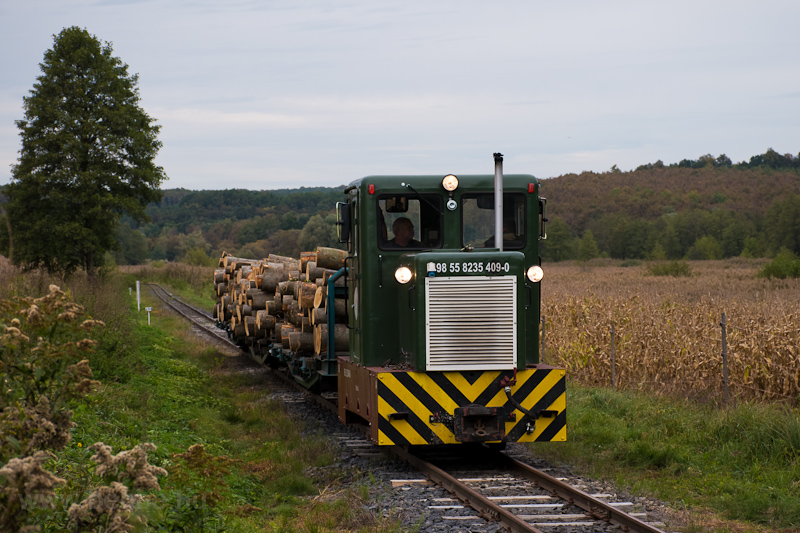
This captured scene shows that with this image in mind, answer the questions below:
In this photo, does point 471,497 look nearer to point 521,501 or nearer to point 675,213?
point 521,501

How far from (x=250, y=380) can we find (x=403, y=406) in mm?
9653

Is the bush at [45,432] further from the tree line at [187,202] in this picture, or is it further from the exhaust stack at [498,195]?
the exhaust stack at [498,195]

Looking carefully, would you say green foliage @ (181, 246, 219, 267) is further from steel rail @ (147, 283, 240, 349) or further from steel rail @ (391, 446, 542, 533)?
steel rail @ (391, 446, 542, 533)

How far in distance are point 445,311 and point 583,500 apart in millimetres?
2388

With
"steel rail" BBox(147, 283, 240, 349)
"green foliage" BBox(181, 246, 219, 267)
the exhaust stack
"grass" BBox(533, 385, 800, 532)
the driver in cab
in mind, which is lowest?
"steel rail" BBox(147, 283, 240, 349)

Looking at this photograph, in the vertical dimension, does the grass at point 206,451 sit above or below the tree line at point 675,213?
below

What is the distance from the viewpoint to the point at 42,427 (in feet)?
13.4

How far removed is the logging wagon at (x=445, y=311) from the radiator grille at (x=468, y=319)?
0.01 m

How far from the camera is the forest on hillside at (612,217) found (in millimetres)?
77250

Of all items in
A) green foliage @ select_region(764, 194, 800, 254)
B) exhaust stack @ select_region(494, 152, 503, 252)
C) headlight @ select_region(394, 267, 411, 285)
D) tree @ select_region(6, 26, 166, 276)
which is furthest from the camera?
green foliage @ select_region(764, 194, 800, 254)

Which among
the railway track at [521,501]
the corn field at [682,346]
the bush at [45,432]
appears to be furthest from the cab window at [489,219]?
the bush at [45,432]

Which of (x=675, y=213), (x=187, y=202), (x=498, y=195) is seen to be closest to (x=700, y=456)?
(x=498, y=195)

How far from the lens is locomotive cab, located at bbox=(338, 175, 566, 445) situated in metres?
8.79

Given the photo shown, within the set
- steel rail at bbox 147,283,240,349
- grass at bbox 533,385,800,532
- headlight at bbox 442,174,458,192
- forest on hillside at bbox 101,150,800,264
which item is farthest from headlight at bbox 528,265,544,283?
forest on hillside at bbox 101,150,800,264
